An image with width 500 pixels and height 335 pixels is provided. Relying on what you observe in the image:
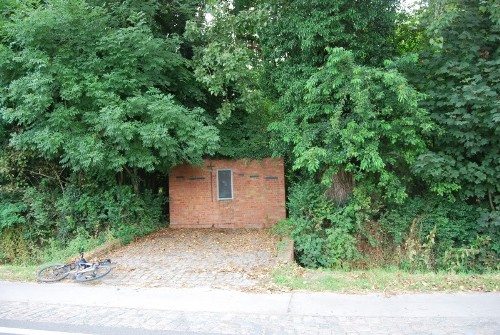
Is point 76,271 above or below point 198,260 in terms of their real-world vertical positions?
above

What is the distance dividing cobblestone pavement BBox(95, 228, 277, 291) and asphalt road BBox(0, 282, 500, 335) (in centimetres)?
65

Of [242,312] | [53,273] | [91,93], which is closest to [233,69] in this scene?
[91,93]

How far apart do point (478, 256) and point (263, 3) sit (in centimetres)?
925

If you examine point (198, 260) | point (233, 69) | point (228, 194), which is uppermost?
point (233, 69)

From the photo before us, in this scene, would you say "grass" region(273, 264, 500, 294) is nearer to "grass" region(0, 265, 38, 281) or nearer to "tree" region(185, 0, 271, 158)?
"grass" region(0, 265, 38, 281)

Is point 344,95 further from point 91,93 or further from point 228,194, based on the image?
point 91,93

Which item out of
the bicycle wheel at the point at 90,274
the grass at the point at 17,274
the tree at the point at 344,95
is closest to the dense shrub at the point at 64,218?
the grass at the point at 17,274

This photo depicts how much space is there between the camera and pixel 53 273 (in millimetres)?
7324

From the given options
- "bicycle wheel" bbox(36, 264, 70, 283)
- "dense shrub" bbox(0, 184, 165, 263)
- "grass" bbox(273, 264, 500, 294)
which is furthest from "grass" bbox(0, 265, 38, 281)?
"grass" bbox(273, 264, 500, 294)

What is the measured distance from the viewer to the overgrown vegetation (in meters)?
8.59

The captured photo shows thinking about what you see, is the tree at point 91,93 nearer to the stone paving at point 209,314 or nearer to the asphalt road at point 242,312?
the stone paving at point 209,314

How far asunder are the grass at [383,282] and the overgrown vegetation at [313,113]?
7.58ft

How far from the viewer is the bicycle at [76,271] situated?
694 cm

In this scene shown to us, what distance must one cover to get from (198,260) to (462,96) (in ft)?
23.3
